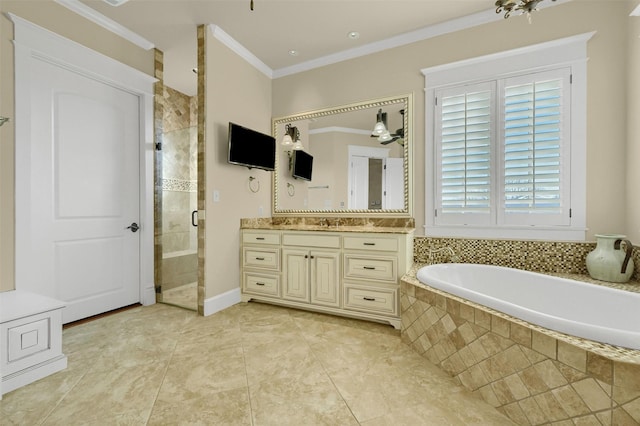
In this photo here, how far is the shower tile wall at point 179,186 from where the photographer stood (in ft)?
12.2

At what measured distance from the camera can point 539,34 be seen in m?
2.37

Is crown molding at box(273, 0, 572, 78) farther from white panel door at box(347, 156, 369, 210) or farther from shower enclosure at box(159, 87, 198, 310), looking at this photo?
shower enclosure at box(159, 87, 198, 310)

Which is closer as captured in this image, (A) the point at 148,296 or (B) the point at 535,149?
(B) the point at 535,149

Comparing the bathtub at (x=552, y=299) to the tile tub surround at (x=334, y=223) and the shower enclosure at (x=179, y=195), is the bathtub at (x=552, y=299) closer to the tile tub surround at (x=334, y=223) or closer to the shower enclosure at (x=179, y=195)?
the tile tub surround at (x=334, y=223)

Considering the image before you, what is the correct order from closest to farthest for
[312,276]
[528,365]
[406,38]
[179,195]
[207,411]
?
[528,365], [207,411], [312,276], [406,38], [179,195]

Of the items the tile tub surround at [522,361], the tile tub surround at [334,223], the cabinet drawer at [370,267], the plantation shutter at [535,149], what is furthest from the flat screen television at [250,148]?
the plantation shutter at [535,149]

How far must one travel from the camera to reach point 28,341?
5.29 feet

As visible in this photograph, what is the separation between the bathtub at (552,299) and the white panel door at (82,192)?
281 cm

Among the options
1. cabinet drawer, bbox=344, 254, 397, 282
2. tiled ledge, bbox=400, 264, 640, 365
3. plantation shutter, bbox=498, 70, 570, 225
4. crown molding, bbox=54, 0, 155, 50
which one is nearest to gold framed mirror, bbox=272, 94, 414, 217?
cabinet drawer, bbox=344, 254, 397, 282

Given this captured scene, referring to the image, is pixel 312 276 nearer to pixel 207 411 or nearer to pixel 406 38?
pixel 207 411

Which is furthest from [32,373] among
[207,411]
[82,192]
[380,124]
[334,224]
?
[380,124]

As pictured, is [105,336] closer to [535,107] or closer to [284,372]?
[284,372]

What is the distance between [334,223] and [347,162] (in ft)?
2.27

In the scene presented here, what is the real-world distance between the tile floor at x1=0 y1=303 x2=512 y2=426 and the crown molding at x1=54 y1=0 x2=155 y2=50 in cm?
265
